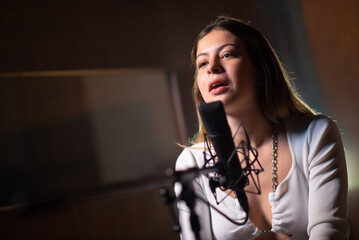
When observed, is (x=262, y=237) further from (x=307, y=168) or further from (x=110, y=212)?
(x=110, y=212)

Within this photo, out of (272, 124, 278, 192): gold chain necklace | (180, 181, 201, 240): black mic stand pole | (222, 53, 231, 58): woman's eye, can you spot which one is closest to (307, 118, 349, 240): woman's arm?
(272, 124, 278, 192): gold chain necklace

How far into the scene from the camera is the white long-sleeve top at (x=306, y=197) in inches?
46.1

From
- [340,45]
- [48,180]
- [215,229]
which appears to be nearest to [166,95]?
[48,180]

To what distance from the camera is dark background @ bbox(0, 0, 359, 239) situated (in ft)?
9.86

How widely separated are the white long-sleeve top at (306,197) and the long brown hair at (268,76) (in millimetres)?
88

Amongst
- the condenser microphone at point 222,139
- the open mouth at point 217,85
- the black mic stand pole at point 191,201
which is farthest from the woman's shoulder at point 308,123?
the black mic stand pole at point 191,201

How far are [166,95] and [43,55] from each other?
1.15m

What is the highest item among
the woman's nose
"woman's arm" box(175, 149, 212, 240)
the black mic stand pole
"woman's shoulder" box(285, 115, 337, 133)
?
the woman's nose

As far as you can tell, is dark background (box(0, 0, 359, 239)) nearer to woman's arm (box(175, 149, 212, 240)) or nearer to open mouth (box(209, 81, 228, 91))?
woman's arm (box(175, 149, 212, 240))

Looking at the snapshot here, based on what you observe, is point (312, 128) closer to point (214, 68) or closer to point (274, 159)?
point (274, 159)

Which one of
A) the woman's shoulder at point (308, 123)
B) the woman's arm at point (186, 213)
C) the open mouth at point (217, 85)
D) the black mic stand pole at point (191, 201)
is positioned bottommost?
the woman's arm at point (186, 213)

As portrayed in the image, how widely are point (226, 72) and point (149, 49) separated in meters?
2.40

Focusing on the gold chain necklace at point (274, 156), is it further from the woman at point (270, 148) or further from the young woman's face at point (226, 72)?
the young woman's face at point (226, 72)

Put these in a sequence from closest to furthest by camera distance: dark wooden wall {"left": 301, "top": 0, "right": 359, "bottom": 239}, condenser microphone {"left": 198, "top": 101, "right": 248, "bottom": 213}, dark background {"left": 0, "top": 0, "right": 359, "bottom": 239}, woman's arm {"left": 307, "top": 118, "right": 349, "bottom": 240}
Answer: condenser microphone {"left": 198, "top": 101, "right": 248, "bottom": 213} < woman's arm {"left": 307, "top": 118, "right": 349, "bottom": 240} < dark background {"left": 0, "top": 0, "right": 359, "bottom": 239} < dark wooden wall {"left": 301, "top": 0, "right": 359, "bottom": 239}
